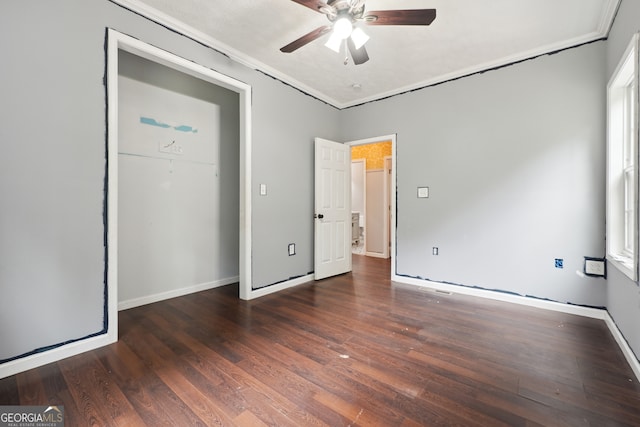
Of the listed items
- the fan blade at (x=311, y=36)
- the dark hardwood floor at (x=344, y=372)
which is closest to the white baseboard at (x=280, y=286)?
the dark hardwood floor at (x=344, y=372)

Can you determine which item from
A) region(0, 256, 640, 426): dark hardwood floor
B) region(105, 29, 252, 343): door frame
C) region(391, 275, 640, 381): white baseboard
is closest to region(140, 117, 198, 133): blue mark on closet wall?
region(105, 29, 252, 343): door frame

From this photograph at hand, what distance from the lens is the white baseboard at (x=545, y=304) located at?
1961mm

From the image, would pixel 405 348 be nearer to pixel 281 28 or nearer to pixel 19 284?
pixel 19 284

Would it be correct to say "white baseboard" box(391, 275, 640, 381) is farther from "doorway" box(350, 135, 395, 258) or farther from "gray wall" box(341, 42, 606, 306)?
"doorway" box(350, 135, 395, 258)

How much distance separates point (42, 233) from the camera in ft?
6.20

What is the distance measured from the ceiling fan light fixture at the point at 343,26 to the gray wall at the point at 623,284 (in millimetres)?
1824

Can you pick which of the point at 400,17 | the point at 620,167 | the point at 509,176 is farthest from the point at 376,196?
the point at 400,17

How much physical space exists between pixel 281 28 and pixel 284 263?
2581mm

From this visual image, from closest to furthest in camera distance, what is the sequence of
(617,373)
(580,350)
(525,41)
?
1. (617,373)
2. (580,350)
3. (525,41)

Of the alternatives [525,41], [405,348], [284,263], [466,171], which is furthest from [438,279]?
[525,41]

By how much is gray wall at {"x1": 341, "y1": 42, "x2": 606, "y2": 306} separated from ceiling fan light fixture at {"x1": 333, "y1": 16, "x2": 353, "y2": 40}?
2.13m

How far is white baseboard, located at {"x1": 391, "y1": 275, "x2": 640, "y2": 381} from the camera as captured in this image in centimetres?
196

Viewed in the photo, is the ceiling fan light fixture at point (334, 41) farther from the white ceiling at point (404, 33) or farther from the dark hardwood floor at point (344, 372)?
the dark hardwood floor at point (344, 372)

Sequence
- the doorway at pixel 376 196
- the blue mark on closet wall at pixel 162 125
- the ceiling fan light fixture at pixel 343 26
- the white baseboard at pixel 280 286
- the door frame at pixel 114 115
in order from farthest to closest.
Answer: the doorway at pixel 376 196, the white baseboard at pixel 280 286, the blue mark on closet wall at pixel 162 125, the door frame at pixel 114 115, the ceiling fan light fixture at pixel 343 26
